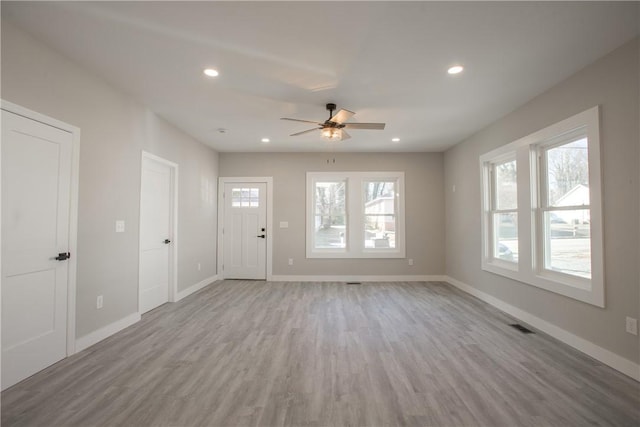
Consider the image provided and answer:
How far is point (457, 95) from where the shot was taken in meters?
3.28

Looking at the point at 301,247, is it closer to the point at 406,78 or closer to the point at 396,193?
the point at 396,193

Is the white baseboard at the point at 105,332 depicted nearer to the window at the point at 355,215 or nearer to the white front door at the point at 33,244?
the white front door at the point at 33,244

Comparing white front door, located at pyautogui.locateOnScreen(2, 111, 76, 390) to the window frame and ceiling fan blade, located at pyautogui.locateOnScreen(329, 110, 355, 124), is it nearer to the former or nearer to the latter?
ceiling fan blade, located at pyautogui.locateOnScreen(329, 110, 355, 124)

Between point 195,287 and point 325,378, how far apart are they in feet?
11.5

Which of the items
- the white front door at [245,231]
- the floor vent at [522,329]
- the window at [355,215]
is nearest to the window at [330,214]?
the window at [355,215]

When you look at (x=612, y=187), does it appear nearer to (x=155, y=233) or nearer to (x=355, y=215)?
(x=355, y=215)

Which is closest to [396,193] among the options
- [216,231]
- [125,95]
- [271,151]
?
[271,151]

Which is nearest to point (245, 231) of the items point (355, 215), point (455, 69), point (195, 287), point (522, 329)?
point (195, 287)

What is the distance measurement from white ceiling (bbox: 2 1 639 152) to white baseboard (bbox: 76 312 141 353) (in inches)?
101

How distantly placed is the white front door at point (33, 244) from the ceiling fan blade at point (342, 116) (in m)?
2.52

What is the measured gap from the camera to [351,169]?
5941mm

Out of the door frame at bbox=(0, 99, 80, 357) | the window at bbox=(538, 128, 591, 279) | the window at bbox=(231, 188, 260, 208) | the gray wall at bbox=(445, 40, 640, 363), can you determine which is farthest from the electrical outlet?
the window at bbox=(231, 188, 260, 208)

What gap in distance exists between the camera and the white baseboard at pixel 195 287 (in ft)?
14.7

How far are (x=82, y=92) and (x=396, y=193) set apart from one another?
16.8 ft
